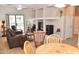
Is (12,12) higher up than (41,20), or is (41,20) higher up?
(12,12)

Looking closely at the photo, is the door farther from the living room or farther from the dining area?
the dining area

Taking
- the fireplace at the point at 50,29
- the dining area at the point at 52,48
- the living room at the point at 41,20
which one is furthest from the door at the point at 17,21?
the dining area at the point at 52,48

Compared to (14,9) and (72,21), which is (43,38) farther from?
(14,9)

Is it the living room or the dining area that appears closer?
the dining area

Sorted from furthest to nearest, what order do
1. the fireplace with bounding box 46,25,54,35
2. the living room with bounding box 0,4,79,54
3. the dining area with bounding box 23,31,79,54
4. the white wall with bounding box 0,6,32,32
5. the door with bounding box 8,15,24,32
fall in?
the door with bounding box 8,15,24,32 < the white wall with bounding box 0,6,32,32 < the fireplace with bounding box 46,25,54,35 < the living room with bounding box 0,4,79,54 < the dining area with bounding box 23,31,79,54

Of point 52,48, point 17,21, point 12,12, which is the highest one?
point 12,12

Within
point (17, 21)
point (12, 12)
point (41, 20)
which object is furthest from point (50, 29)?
point (12, 12)

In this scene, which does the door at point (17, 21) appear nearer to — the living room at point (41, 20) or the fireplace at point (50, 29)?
the living room at point (41, 20)

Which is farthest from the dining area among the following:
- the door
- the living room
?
the door

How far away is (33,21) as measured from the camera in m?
8.00

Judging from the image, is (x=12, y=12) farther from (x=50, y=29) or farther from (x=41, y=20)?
(x=50, y=29)

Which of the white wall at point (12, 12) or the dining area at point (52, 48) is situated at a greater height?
the white wall at point (12, 12)

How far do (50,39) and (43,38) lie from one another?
2.04 meters

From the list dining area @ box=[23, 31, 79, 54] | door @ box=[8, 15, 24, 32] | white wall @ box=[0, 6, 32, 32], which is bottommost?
dining area @ box=[23, 31, 79, 54]
